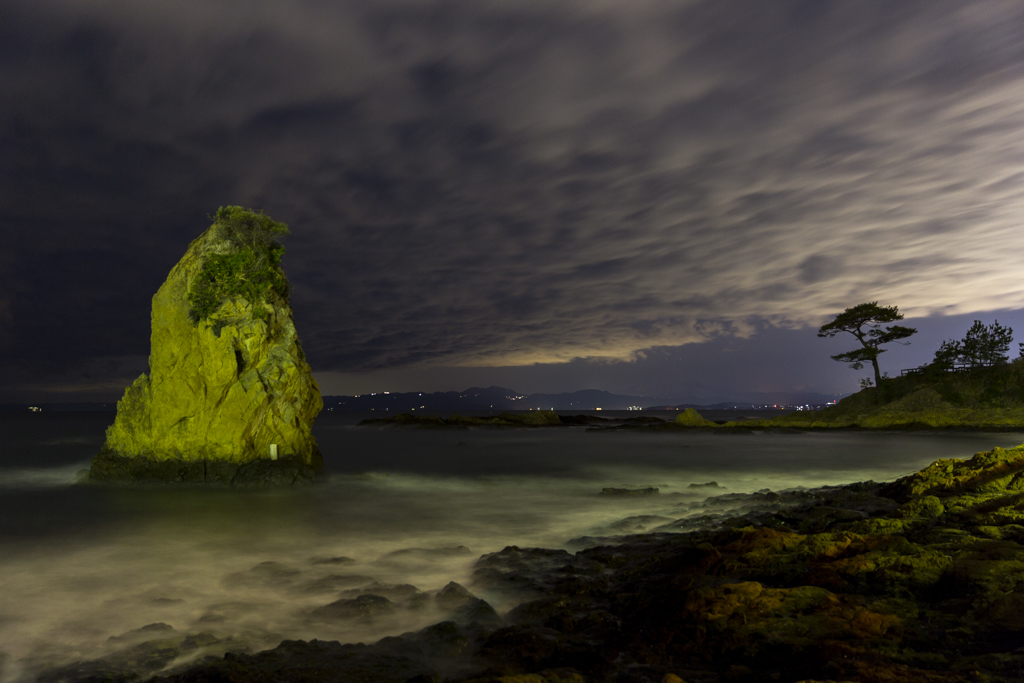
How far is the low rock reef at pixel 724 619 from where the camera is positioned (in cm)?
399

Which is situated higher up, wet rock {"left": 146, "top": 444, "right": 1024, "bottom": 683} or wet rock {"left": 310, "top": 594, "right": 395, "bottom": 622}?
wet rock {"left": 146, "top": 444, "right": 1024, "bottom": 683}

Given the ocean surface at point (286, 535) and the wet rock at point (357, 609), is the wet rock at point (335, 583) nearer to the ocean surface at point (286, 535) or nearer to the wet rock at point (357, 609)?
the ocean surface at point (286, 535)

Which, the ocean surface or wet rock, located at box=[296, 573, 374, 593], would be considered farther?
wet rock, located at box=[296, 573, 374, 593]

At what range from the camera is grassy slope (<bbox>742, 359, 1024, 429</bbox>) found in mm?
36500

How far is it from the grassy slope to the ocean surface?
16612 millimetres

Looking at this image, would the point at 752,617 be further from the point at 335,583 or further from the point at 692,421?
the point at 692,421

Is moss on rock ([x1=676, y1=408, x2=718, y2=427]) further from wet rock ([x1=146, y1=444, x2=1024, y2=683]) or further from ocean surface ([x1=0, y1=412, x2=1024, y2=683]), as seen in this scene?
wet rock ([x1=146, y1=444, x2=1024, y2=683])

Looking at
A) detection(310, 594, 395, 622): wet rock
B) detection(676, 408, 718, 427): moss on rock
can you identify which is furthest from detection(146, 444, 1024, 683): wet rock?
detection(676, 408, 718, 427): moss on rock

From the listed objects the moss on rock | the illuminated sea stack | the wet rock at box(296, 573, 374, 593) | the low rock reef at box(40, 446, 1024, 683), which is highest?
the illuminated sea stack

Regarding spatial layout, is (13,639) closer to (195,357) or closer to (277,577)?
(277,577)

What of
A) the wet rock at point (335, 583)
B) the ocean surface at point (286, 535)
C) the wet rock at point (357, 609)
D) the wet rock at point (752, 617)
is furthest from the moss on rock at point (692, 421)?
the wet rock at point (357, 609)

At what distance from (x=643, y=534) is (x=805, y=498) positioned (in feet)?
18.4

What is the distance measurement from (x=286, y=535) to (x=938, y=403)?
49229mm

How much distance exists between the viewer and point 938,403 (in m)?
41.0
